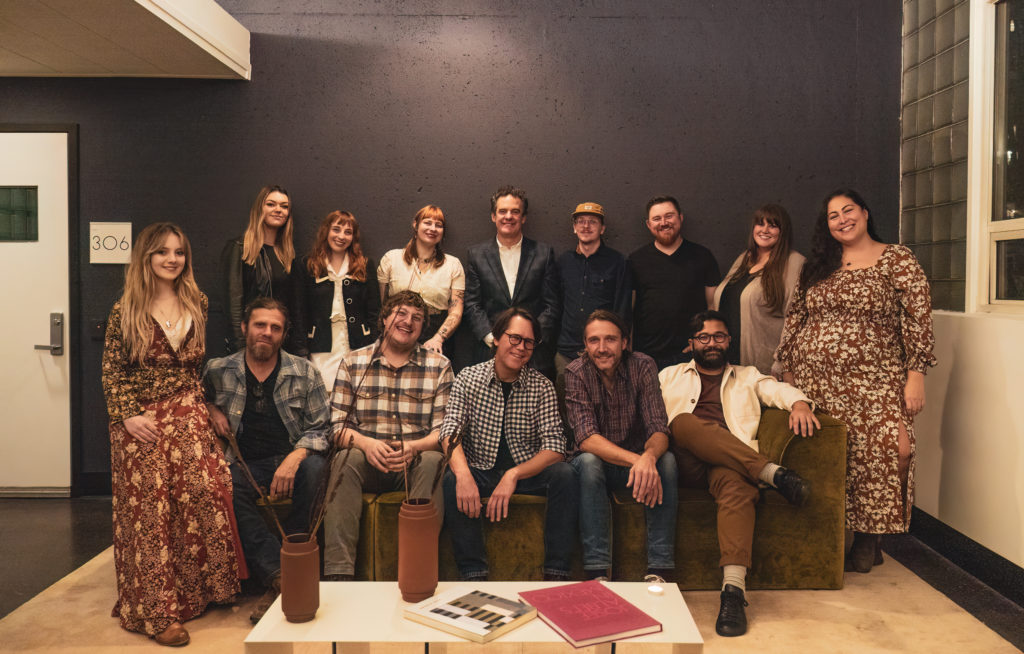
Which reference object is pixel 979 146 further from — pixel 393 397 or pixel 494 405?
pixel 393 397

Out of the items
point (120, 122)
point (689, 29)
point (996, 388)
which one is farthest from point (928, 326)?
point (120, 122)

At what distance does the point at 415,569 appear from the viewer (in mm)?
1974

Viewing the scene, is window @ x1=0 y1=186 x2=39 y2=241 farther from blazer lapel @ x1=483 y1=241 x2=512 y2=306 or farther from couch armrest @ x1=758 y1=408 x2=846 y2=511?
couch armrest @ x1=758 y1=408 x2=846 y2=511

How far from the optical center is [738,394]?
3.22 metres

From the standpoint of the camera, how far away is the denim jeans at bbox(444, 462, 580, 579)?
9.16ft

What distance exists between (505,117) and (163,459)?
256cm

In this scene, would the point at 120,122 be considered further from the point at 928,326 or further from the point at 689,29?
the point at 928,326

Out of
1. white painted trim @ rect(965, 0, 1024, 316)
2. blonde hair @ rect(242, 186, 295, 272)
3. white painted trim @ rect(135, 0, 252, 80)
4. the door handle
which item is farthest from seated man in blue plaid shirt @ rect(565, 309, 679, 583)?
the door handle

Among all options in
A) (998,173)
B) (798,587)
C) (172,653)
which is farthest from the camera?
(998,173)

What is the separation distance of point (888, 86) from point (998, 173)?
1066 mm

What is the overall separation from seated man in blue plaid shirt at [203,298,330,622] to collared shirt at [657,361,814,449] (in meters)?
1.47

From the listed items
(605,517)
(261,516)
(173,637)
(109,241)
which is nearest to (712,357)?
(605,517)

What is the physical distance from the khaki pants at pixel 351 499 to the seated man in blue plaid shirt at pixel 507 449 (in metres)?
0.08

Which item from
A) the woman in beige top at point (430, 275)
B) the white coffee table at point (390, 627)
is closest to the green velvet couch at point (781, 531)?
the white coffee table at point (390, 627)
